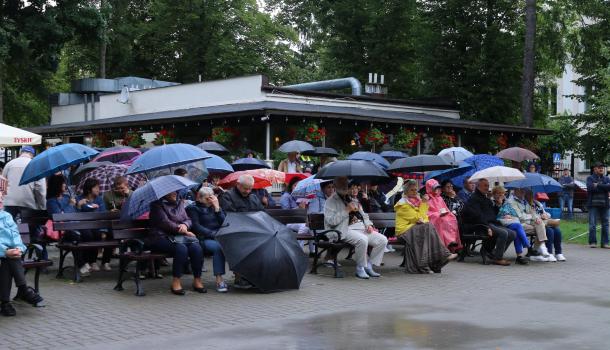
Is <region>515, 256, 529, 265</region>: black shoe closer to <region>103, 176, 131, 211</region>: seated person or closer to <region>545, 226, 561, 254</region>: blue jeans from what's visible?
<region>545, 226, 561, 254</region>: blue jeans

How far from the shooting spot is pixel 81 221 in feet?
39.4

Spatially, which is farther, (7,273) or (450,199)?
(450,199)

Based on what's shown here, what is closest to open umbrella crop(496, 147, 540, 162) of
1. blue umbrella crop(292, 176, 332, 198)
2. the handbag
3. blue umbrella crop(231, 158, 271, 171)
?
blue umbrella crop(231, 158, 271, 171)

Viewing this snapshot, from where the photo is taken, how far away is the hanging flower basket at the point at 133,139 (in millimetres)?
31953

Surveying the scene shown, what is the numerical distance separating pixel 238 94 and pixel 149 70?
26.0 meters

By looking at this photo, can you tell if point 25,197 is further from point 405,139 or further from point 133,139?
point 405,139

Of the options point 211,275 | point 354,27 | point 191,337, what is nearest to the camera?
point 191,337

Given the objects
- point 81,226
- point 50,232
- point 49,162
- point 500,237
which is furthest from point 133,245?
point 500,237

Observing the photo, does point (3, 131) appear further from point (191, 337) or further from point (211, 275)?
point (191, 337)

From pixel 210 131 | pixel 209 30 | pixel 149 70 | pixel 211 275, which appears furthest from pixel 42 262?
pixel 149 70

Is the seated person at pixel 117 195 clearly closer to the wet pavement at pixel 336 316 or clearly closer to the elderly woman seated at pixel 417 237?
the wet pavement at pixel 336 316

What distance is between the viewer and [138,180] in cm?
1459

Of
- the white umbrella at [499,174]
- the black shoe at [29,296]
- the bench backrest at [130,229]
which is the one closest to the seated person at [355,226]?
the bench backrest at [130,229]

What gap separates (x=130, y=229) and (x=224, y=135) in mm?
16012
